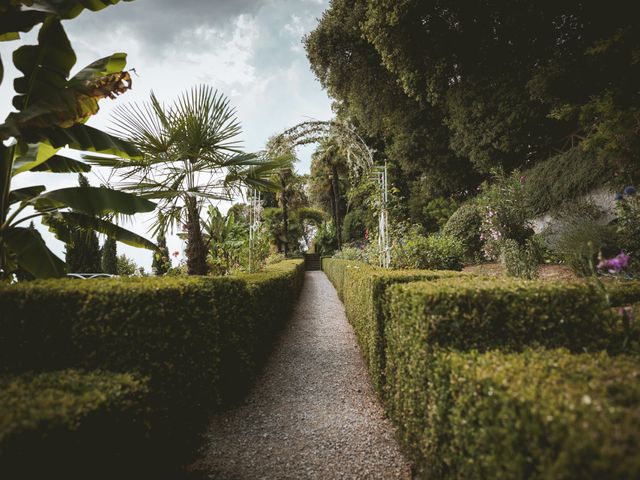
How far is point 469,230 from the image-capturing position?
35.9 ft

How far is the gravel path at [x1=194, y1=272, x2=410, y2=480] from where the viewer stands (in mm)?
2826

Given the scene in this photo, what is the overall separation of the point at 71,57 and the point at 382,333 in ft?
17.8

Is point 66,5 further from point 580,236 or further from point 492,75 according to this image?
point 492,75

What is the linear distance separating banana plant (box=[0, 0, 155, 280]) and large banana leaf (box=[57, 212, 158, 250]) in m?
0.14

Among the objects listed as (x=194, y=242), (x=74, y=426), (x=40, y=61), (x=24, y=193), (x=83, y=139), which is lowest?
(x=74, y=426)

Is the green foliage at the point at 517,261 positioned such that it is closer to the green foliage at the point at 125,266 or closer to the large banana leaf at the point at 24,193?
the large banana leaf at the point at 24,193

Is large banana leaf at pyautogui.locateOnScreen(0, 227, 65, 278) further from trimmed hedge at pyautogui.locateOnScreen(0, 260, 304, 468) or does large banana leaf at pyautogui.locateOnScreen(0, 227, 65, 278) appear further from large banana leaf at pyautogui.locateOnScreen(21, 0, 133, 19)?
large banana leaf at pyautogui.locateOnScreen(21, 0, 133, 19)

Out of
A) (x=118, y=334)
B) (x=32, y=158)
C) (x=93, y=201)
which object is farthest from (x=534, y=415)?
(x=32, y=158)

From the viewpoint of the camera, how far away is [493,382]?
1.46 m

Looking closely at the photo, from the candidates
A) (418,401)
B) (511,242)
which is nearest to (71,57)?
(418,401)

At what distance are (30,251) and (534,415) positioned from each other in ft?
17.8

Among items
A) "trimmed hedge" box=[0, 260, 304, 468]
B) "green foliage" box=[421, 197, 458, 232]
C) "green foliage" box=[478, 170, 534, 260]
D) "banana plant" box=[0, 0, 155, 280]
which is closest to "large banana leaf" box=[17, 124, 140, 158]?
"banana plant" box=[0, 0, 155, 280]

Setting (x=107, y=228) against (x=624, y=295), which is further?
(x=107, y=228)

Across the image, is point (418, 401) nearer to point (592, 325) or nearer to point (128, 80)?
point (592, 325)
